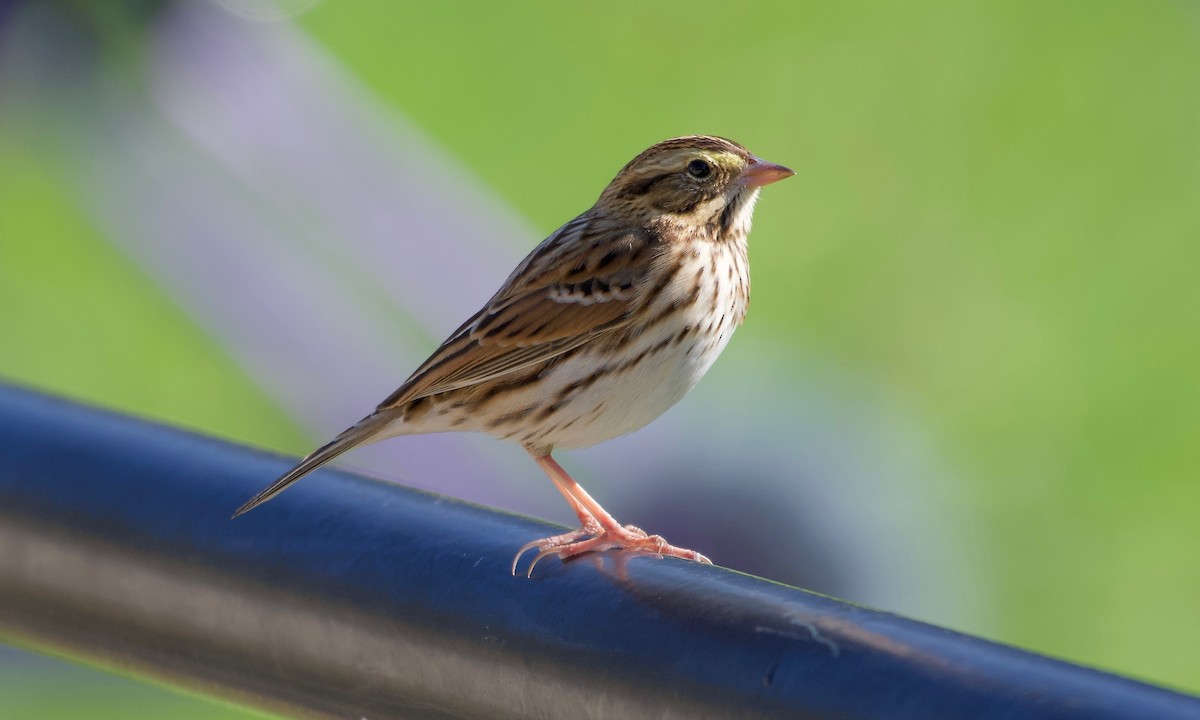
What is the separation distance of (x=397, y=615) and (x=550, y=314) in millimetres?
1725

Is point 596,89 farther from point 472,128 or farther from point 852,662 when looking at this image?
point 852,662

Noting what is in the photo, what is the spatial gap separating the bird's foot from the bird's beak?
0.86 meters

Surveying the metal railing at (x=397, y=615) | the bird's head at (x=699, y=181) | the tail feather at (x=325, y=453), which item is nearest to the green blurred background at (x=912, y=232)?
the bird's head at (x=699, y=181)

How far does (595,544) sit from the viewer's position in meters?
2.96

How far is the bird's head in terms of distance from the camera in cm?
396

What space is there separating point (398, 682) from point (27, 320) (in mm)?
8139

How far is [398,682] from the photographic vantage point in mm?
2256

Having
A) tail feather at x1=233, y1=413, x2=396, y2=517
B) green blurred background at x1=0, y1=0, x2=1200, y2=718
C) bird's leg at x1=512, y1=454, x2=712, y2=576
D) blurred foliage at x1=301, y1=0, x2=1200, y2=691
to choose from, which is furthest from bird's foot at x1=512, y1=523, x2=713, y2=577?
blurred foliage at x1=301, y1=0, x2=1200, y2=691

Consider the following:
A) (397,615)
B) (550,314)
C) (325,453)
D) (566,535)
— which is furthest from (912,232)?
(397,615)

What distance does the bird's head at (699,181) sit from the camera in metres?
3.96

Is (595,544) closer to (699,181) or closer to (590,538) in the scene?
(590,538)

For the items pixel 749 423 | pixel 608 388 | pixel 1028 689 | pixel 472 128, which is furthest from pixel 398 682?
pixel 472 128

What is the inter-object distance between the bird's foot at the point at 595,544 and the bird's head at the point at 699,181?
0.78 meters

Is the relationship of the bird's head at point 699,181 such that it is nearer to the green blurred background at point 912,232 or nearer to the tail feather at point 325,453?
the tail feather at point 325,453
